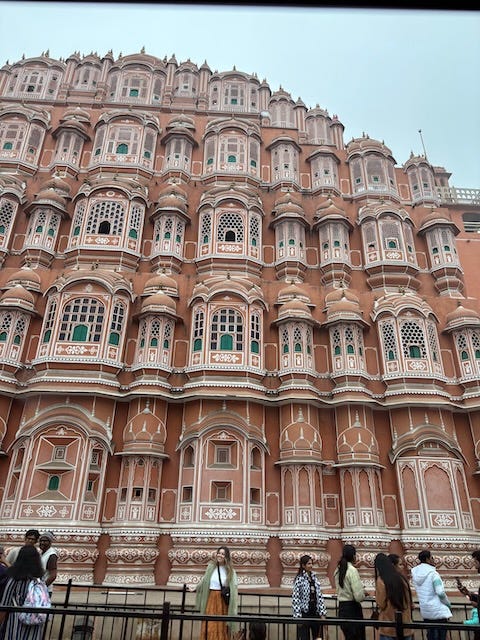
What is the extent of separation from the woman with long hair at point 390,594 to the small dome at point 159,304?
13.7 m

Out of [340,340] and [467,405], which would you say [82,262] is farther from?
[467,405]

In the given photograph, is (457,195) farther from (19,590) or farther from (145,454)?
(19,590)

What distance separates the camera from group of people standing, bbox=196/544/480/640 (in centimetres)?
671

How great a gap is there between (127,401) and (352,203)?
16.1 m

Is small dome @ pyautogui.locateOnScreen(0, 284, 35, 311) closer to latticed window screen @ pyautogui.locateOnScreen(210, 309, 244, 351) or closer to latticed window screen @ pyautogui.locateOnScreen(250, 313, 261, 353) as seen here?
latticed window screen @ pyautogui.locateOnScreen(210, 309, 244, 351)

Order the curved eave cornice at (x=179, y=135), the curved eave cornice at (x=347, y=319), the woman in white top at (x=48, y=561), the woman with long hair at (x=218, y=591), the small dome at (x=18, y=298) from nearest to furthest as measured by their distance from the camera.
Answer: the woman in white top at (x=48, y=561) → the woman with long hair at (x=218, y=591) → the small dome at (x=18, y=298) → the curved eave cornice at (x=347, y=319) → the curved eave cornice at (x=179, y=135)

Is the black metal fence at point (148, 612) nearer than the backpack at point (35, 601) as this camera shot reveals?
No

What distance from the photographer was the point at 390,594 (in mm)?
6594

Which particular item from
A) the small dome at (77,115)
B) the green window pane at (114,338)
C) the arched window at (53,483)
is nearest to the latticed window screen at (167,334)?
the green window pane at (114,338)

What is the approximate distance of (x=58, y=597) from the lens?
45.8 feet

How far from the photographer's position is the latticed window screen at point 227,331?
1878cm

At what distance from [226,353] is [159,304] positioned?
11.0 ft

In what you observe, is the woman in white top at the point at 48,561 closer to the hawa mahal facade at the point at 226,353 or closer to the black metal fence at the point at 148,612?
the black metal fence at the point at 148,612

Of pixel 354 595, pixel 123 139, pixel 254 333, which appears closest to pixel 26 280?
pixel 254 333
